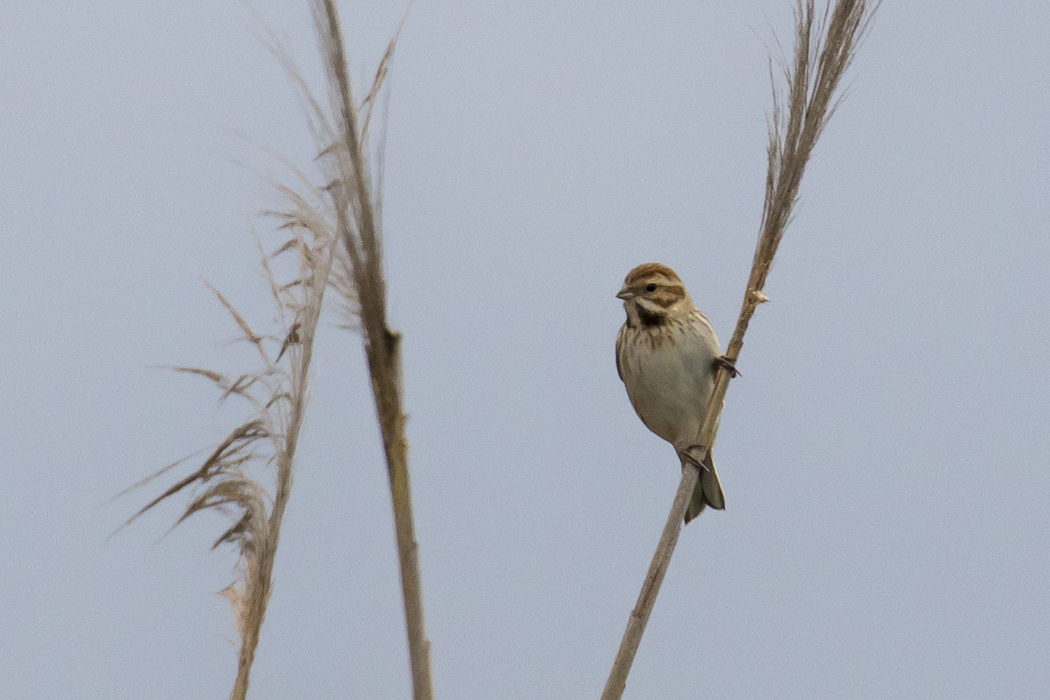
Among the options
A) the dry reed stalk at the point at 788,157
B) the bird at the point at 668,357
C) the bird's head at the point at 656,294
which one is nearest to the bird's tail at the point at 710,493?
the bird at the point at 668,357

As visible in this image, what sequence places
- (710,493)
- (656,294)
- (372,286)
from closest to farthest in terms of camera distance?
1. (372,286)
2. (710,493)
3. (656,294)

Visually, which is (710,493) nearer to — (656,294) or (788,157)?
(656,294)

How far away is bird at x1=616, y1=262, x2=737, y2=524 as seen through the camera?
270 cm

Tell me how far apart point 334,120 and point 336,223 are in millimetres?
103

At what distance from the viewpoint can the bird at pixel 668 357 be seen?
270 centimetres

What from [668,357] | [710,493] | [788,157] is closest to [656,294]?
[668,357]

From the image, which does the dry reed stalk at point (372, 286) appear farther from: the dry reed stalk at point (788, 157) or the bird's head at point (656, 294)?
the bird's head at point (656, 294)

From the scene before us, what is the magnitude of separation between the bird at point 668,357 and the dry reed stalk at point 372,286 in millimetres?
1618

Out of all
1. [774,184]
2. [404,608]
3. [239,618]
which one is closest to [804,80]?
[774,184]

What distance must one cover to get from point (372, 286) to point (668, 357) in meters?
1.85

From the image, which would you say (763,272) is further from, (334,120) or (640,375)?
(640,375)

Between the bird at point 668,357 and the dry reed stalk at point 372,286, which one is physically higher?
the bird at point 668,357

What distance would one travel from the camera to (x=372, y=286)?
97 cm

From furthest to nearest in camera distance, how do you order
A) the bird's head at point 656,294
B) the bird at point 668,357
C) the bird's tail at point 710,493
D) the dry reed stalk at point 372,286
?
the bird's head at point 656,294
the bird at point 668,357
the bird's tail at point 710,493
the dry reed stalk at point 372,286
